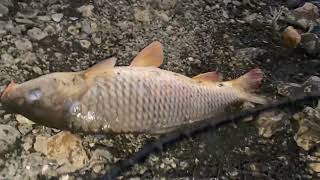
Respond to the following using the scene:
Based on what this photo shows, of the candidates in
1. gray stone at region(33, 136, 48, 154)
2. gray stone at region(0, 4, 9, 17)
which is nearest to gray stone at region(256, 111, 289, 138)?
gray stone at region(33, 136, 48, 154)

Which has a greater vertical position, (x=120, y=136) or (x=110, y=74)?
(x=110, y=74)

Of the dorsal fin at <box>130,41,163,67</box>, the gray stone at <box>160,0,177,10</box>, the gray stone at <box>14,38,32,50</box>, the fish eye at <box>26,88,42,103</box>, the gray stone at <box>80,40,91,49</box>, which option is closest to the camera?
the fish eye at <box>26,88,42,103</box>

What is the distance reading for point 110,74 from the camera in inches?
116

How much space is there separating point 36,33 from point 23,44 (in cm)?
13

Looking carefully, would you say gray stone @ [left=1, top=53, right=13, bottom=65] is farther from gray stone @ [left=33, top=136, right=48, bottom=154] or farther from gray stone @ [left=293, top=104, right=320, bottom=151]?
gray stone @ [left=293, top=104, right=320, bottom=151]

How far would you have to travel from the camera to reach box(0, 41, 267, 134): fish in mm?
2801

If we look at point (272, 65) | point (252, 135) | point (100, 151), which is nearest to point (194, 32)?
point (272, 65)

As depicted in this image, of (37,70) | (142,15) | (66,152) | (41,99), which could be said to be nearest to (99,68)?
(41,99)

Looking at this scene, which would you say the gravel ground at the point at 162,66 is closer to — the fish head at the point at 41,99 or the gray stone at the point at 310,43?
the gray stone at the point at 310,43

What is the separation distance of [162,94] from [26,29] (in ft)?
3.70

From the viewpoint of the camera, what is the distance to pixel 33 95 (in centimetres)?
279

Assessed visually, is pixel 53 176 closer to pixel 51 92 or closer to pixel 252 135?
pixel 51 92

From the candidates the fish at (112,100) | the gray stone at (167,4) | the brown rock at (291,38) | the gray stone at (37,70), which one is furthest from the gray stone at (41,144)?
the brown rock at (291,38)

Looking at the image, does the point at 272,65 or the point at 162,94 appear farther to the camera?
the point at 272,65
